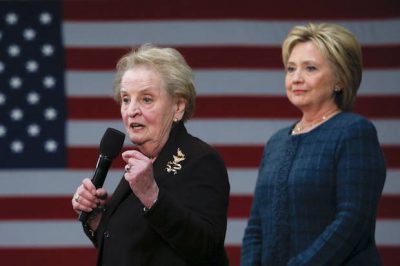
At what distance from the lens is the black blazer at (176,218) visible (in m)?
2.58

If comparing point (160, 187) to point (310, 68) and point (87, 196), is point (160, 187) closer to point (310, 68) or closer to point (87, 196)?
point (87, 196)

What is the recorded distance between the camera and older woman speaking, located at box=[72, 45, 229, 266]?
8.43 ft

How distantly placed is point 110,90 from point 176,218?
2.54 meters

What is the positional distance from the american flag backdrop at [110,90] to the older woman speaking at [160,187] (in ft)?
6.83

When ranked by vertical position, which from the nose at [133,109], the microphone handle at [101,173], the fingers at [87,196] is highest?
the nose at [133,109]

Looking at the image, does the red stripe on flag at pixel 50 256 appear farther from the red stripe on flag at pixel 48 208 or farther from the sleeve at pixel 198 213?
the sleeve at pixel 198 213

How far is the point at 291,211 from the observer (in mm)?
3137

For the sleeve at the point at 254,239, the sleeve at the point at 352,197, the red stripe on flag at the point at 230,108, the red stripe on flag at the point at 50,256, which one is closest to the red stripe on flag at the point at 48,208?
the red stripe on flag at the point at 50,256

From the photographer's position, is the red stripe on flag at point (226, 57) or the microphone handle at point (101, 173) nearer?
the microphone handle at point (101, 173)

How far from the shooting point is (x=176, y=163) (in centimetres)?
275

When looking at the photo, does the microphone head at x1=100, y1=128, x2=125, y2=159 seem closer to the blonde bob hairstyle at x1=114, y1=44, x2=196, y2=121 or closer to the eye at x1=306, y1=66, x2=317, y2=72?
the blonde bob hairstyle at x1=114, y1=44, x2=196, y2=121

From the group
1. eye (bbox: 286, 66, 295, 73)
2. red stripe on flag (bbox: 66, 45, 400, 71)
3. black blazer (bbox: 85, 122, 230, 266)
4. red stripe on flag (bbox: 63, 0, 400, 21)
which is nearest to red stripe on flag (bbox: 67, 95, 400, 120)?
red stripe on flag (bbox: 66, 45, 400, 71)

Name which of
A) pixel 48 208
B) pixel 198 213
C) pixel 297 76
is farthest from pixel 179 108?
pixel 48 208

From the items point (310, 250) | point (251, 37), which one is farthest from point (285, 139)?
point (251, 37)
